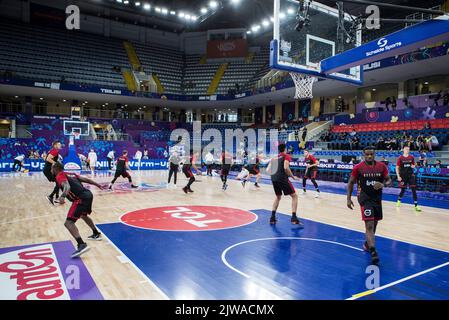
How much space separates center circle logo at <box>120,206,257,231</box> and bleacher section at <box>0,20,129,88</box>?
2684 cm

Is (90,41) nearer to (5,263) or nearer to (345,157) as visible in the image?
(345,157)

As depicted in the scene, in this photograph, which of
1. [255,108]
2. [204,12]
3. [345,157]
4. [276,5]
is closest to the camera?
[276,5]

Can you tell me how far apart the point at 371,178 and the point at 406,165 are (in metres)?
5.56

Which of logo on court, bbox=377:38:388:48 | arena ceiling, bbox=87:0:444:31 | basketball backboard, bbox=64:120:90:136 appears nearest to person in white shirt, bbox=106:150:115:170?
basketball backboard, bbox=64:120:90:136

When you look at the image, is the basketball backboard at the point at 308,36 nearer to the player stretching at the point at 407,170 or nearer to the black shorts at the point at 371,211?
the player stretching at the point at 407,170

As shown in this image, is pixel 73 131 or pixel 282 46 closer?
pixel 282 46

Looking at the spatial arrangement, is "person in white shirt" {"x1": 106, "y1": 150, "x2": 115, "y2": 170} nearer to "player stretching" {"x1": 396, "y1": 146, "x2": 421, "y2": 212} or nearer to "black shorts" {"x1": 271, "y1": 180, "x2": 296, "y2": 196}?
"black shorts" {"x1": 271, "y1": 180, "x2": 296, "y2": 196}

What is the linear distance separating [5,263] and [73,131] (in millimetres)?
23975

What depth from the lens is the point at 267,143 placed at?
98.1ft

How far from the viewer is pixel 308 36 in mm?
10133

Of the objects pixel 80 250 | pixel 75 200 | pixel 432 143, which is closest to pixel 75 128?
pixel 75 200

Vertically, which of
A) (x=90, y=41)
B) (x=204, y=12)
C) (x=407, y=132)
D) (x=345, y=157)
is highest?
(x=204, y=12)

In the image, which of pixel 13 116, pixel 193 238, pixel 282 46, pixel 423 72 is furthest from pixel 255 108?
pixel 193 238

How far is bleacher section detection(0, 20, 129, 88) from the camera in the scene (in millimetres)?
30625
